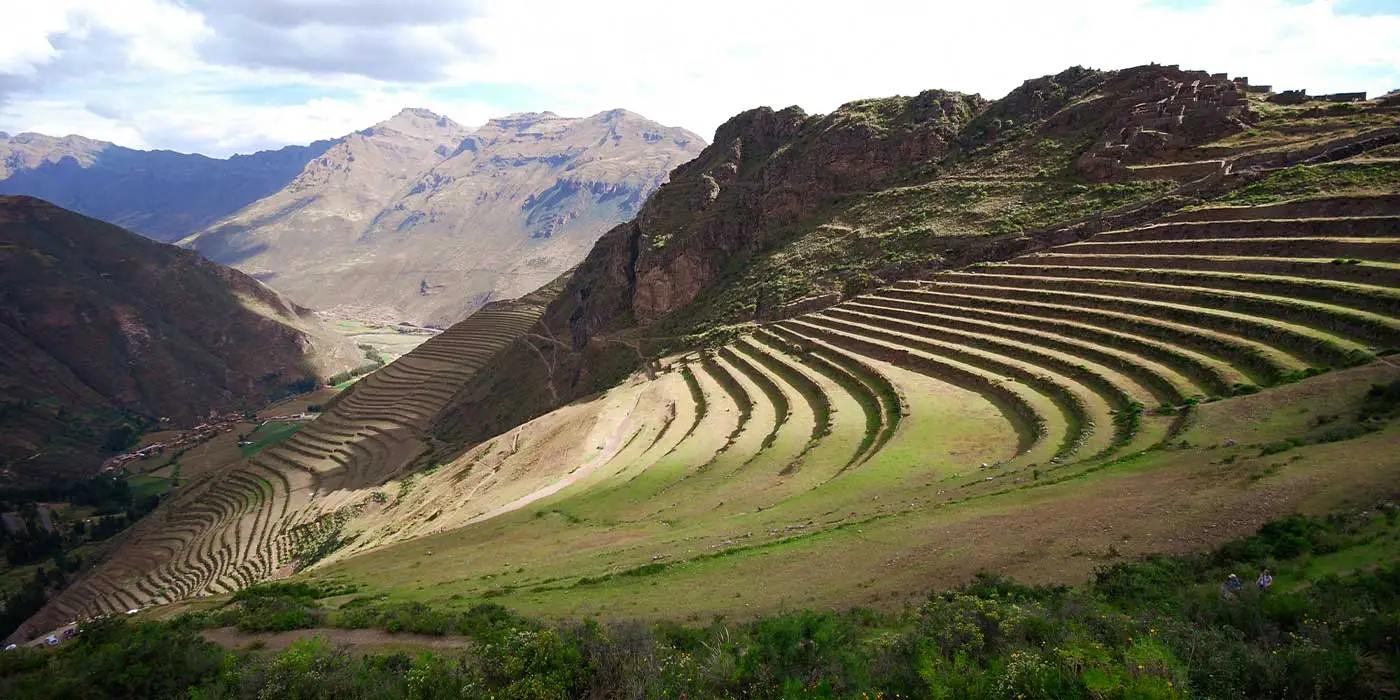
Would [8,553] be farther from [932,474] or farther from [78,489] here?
[932,474]

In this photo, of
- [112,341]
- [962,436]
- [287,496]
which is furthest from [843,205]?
[112,341]

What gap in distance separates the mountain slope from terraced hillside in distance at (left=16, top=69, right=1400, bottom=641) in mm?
64489

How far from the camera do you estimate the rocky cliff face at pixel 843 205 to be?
4662 centimetres

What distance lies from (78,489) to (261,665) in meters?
97.4

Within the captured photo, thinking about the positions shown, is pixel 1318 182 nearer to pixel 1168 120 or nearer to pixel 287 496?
pixel 1168 120

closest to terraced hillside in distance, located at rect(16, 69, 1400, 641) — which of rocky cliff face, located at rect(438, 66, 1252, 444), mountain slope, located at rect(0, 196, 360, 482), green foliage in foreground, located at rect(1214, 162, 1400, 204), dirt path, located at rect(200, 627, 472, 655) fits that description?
→ green foliage in foreground, located at rect(1214, 162, 1400, 204)

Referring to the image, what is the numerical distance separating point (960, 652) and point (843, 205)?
58532 mm

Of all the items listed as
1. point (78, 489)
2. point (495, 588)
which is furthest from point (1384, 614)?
point (78, 489)

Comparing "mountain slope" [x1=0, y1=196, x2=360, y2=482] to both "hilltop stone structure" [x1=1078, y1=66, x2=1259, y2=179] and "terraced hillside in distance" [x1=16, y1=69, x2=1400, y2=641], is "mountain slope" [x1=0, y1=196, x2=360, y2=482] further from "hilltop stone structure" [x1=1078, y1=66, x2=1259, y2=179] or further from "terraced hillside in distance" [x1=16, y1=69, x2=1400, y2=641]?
"hilltop stone structure" [x1=1078, y1=66, x2=1259, y2=179]

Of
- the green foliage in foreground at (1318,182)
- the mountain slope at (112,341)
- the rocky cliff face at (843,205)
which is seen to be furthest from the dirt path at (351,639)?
the mountain slope at (112,341)

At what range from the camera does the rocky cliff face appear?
46.6 meters

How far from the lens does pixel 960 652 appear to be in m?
8.30

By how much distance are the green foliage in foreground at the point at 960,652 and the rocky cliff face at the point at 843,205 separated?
36341 mm

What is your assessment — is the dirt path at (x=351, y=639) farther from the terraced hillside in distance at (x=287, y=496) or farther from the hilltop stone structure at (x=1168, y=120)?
the hilltop stone structure at (x=1168, y=120)
